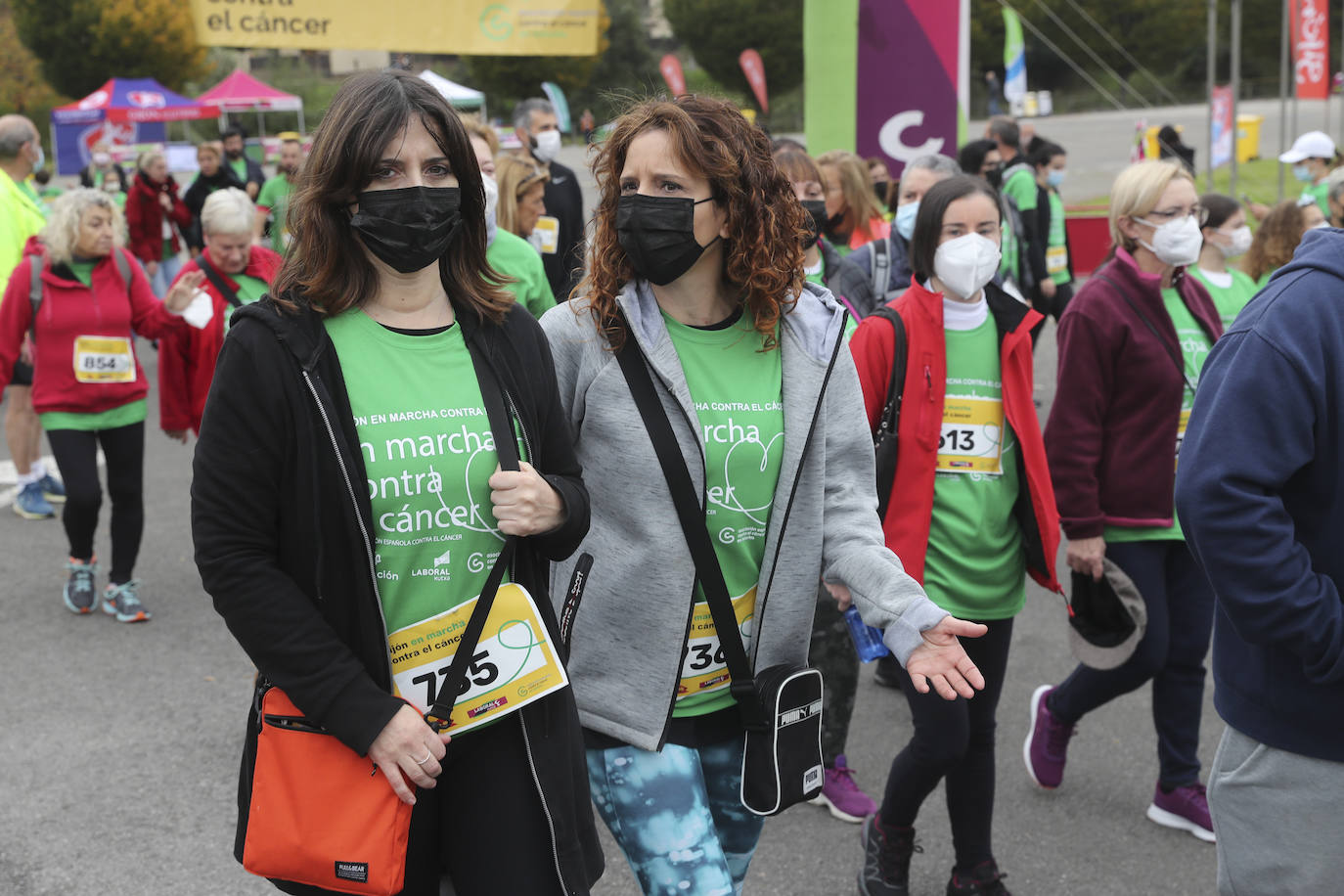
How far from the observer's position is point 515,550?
7.09 feet

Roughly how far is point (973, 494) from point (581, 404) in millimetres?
1323

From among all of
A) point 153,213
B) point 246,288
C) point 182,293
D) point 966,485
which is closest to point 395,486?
point 966,485

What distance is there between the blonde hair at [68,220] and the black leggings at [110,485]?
0.80 meters

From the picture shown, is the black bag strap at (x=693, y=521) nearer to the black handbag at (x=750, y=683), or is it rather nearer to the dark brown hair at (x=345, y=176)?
the black handbag at (x=750, y=683)

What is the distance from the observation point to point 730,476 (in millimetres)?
2527

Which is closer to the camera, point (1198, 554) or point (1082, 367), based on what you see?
point (1198, 554)

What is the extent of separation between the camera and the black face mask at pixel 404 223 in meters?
2.10

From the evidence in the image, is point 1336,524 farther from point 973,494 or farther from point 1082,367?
point 1082,367

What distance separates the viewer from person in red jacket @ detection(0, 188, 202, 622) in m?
5.89

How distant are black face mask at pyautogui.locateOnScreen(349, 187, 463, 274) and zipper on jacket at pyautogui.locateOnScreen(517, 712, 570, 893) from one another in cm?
76

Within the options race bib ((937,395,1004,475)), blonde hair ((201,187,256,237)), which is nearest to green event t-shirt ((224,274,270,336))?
blonde hair ((201,187,256,237))

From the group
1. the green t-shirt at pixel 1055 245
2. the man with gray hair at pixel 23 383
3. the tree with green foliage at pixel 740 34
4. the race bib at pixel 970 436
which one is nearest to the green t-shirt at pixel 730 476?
the race bib at pixel 970 436

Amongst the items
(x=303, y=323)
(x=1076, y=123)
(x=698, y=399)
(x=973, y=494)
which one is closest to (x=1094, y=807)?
(x=973, y=494)

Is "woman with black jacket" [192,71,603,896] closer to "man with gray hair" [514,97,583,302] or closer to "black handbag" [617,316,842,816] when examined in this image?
"black handbag" [617,316,842,816]
